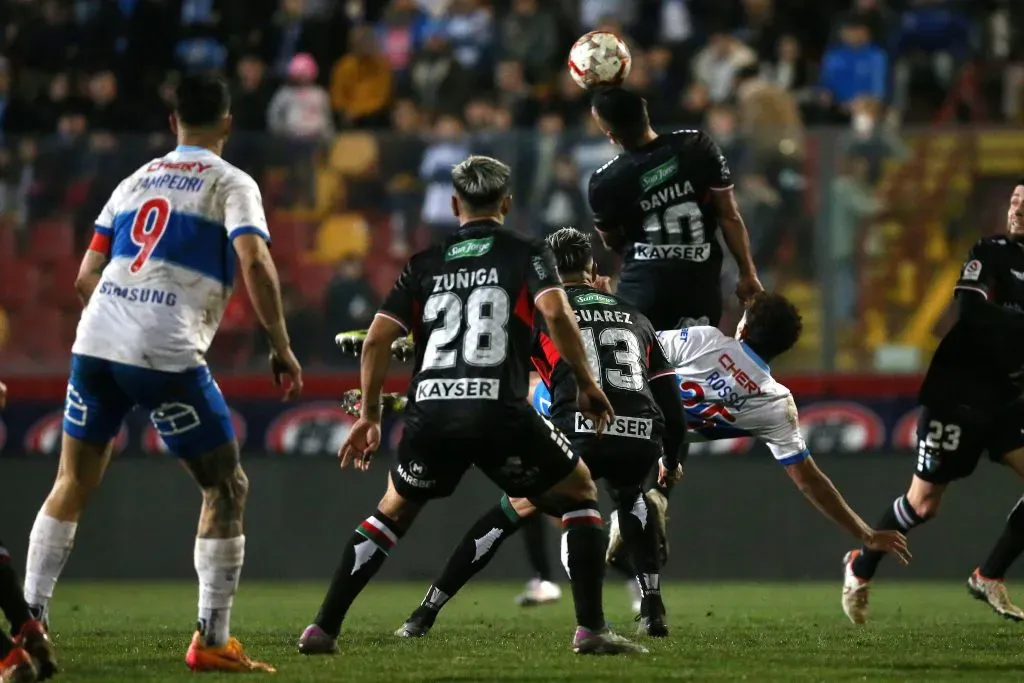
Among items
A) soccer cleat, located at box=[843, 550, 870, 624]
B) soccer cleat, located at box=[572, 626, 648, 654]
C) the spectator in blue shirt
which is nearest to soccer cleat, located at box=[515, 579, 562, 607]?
soccer cleat, located at box=[843, 550, 870, 624]

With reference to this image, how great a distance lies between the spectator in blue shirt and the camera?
16.7m

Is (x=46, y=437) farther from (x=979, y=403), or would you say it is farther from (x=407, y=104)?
(x=979, y=403)

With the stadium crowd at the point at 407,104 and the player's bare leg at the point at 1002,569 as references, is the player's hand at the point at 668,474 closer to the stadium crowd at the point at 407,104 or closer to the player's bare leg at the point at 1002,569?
the player's bare leg at the point at 1002,569

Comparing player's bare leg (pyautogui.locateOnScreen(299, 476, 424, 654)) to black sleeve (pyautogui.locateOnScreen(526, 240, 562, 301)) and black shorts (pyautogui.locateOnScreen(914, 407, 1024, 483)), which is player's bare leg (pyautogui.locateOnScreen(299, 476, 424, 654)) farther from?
black shorts (pyautogui.locateOnScreen(914, 407, 1024, 483))

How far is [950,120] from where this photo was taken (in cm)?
1633

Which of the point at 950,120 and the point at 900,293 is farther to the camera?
the point at 950,120

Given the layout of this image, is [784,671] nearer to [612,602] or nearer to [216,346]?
[612,602]

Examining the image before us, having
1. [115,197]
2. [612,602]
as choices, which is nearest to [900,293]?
[612,602]

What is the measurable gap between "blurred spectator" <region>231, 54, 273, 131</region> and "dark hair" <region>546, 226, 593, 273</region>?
28.9 feet

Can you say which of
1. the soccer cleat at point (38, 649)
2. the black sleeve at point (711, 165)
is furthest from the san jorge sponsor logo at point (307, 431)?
the soccer cleat at point (38, 649)

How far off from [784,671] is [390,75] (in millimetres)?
11622

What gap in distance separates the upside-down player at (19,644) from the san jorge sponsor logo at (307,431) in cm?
787

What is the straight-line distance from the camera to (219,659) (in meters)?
6.68

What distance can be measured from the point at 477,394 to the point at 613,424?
55.1 inches
